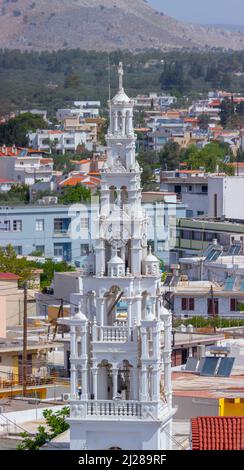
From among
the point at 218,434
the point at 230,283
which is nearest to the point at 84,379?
the point at 218,434

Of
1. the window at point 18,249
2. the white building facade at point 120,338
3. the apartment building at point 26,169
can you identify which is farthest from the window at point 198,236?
the white building facade at point 120,338

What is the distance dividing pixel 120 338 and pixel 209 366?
27.5ft

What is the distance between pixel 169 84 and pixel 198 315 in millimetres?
139514

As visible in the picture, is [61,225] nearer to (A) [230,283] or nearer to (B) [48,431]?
(A) [230,283]

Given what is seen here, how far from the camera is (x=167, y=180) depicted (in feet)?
253

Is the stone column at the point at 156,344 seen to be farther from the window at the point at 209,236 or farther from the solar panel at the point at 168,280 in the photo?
the window at the point at 209,236

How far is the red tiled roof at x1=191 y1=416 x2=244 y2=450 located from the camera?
16.1 metres

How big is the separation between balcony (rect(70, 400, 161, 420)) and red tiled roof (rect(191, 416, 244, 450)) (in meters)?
0.57

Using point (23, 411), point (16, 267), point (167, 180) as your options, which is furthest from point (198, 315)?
point (167, 180)

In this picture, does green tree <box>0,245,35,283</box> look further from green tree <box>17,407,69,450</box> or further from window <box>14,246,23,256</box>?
green tree <box>17,407,69,450</box>

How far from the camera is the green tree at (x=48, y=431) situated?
64.2 feet

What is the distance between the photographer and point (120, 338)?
15812 mm

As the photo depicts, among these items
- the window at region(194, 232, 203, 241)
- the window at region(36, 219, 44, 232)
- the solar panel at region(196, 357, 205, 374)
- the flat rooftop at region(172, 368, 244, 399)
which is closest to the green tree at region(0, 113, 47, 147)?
the window at region(36, 219, 44, 232)
